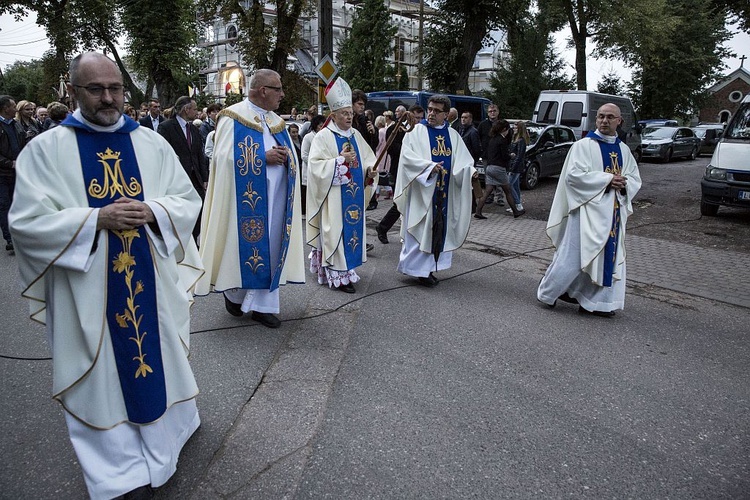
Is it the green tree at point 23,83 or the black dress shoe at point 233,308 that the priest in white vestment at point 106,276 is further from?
the green tree at point 23,83

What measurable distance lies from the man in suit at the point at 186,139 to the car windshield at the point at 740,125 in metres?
9.37

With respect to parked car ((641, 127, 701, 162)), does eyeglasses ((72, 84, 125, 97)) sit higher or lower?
higher

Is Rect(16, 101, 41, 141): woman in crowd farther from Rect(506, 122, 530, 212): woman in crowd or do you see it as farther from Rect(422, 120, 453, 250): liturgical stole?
Rect(506, 122, 530, 212): woman in crowd

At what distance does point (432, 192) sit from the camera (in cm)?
636

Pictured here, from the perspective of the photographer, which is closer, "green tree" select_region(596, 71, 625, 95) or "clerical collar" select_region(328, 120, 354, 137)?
"clerical collar" select_region(328, 120, 354, 137)

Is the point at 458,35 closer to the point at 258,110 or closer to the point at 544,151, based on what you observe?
the point at 544,151

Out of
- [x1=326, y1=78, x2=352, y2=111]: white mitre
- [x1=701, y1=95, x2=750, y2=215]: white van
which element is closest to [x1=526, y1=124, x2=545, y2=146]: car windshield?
[x1=701, y1=95, x2=750, y2=215]: white van

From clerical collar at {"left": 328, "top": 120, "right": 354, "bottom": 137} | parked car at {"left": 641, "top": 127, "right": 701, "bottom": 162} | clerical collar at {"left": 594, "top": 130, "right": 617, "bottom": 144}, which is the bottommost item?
parked car at {"left": 641, "top": 127, "right": 701, "bottom": 162}

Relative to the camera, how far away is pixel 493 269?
738 centimetres

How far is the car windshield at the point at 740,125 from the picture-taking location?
34.3 ft

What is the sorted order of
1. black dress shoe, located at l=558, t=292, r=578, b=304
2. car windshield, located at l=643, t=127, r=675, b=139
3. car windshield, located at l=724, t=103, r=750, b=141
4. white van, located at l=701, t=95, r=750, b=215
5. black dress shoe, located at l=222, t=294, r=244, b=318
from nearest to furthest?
black dress shoe, located at l=222, t=294, r=244, b=318, black dress shoe, located at l=558, t=292, r=578, b=304, white van, located at l=701, t=95, r=750, b=215, car windshield, located at l=724, t=103, r=750, b=141, car windshield, located at l=643, t=127, r=675, b=139

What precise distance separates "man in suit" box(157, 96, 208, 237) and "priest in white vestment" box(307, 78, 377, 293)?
1.88 m

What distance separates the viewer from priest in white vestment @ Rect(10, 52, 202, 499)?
243cm

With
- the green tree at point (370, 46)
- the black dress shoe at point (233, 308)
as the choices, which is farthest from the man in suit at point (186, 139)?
the green tree at point (370, 46)
